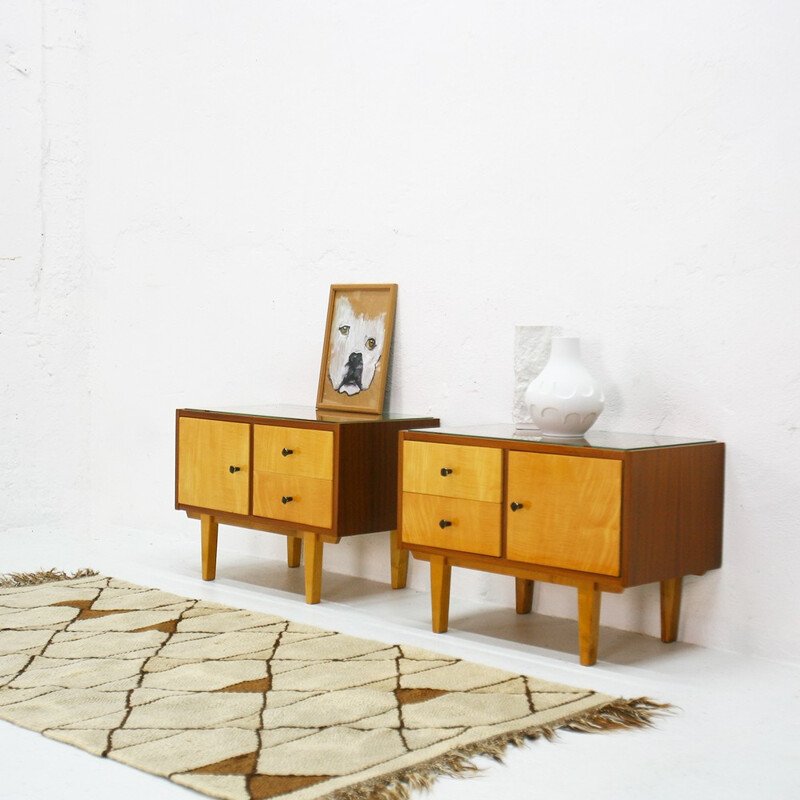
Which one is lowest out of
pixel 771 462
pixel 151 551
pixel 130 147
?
pixel 151 551

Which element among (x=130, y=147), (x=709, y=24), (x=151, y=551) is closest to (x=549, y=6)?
(x=709, y=24)

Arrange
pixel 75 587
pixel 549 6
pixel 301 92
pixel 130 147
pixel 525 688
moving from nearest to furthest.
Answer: pixel 525 688
pixel 549 6
pixel 75 587
pixel 301 92
pixel 130 147

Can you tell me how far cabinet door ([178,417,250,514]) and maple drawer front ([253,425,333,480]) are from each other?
0.06 m

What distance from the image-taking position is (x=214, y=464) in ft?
12.6

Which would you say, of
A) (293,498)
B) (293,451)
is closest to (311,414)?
(293,451)

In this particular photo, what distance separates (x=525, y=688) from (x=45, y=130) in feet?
11.9

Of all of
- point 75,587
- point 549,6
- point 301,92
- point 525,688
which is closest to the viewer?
point 525,688

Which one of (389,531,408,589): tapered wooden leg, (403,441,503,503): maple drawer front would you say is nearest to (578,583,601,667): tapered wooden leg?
(403,441,503,503): maple drawer front

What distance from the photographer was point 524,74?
3.49 meters

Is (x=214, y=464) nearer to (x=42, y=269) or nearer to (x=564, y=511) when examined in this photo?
(x=564, y=511)

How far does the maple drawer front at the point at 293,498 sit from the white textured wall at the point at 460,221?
0.50 meters

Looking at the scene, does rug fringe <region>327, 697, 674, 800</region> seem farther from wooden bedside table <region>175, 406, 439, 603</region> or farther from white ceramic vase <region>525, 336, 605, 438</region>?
wooden bedside table <region>175, 406, 439, 603</region>

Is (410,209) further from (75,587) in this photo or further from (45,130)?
(45,130)

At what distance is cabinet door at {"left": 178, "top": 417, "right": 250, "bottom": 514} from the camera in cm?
374
